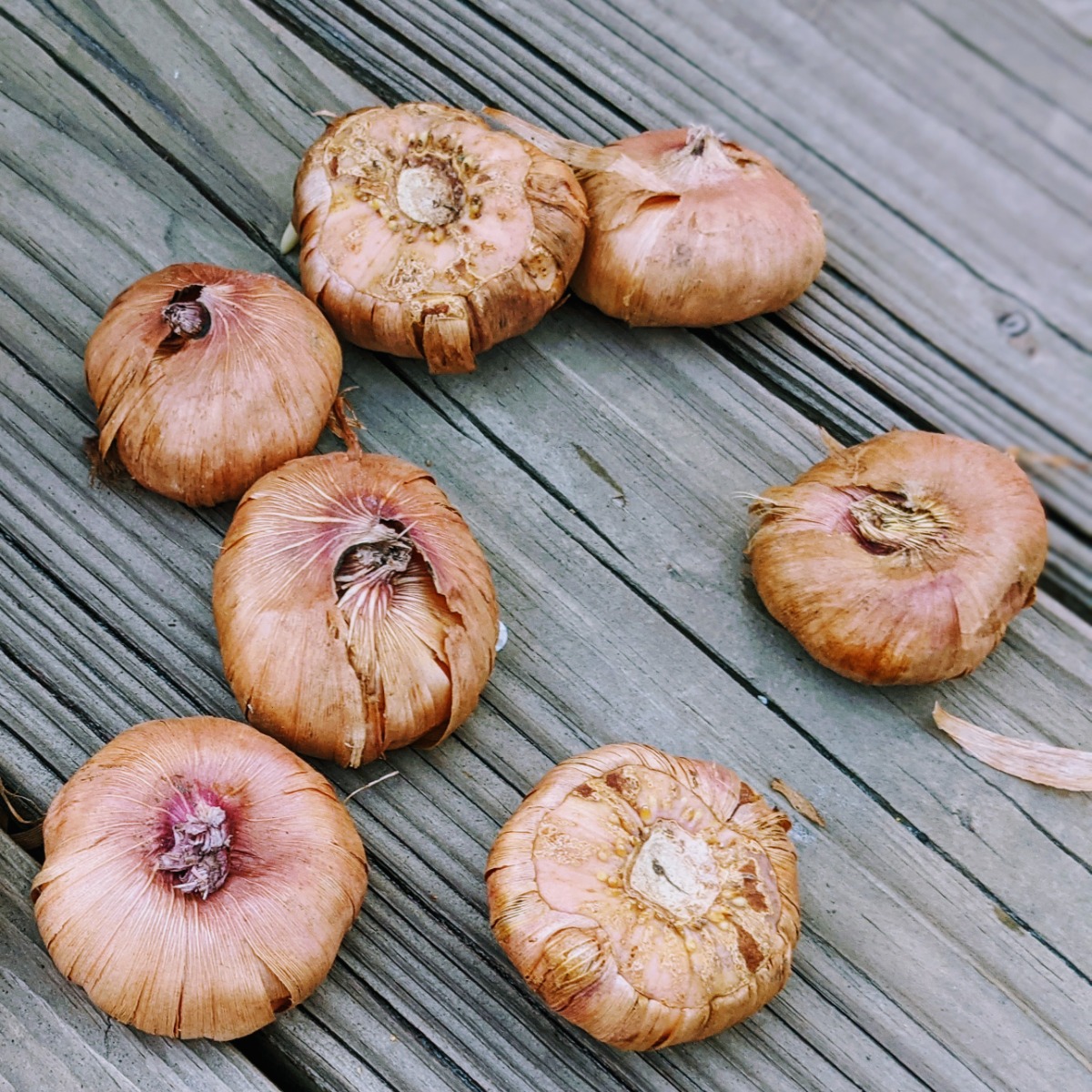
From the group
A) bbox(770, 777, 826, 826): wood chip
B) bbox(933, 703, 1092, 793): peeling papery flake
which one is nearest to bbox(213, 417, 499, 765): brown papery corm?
bbox(770, 777, 826, 826): wood chip

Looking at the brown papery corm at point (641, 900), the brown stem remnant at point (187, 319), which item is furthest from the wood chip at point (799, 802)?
the brown stem remnant at point (187, 319)

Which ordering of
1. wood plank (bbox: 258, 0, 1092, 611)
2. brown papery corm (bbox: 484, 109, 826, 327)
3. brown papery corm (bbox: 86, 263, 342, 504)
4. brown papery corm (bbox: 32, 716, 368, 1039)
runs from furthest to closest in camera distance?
wood plank (bbox: 258, 0, 1092, 611) → brown papery corm (bbox: 484, 109, 826, 327) → brown papery corm (bbox: 86, 263, 342, 504) → brown papery corm (bbox: 32, 716, 368, 1039)

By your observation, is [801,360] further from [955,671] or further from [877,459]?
[955,671]

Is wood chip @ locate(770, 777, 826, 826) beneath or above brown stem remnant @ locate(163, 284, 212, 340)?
beneath

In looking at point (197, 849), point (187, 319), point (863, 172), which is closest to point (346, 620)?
point (197, 849)

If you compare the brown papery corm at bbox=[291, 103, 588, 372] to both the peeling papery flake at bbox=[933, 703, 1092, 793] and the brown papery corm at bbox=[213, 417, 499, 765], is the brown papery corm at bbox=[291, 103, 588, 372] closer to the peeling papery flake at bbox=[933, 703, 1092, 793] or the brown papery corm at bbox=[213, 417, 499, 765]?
the brown papery corm at bbox=[213, 417, 499, 765]

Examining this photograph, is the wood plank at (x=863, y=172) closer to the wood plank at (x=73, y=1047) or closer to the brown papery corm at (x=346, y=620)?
the brown papery corm at (x=346, y=620)
